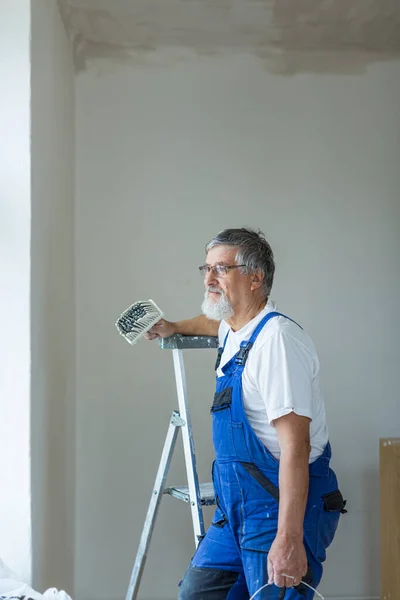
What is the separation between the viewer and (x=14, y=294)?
2293 millimetres

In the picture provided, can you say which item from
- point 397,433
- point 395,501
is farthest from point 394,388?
point 395,501

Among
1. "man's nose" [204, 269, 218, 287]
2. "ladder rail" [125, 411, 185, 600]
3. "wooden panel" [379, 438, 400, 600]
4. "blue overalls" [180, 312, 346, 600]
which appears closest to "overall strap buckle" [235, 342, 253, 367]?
"blue overalls" [180, 312, 346, 600]

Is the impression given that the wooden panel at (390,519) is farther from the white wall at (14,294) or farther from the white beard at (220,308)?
the white wall at (14,294)

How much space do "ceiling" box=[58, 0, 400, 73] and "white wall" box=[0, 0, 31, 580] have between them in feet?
2.82

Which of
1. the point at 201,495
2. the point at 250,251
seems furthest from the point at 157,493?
the point at 250,251

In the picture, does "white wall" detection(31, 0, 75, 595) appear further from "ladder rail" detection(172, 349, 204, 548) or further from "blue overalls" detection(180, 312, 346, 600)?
"blue overalls" detection(180, 312, 346, 600)

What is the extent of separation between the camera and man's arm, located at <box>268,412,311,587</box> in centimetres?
187

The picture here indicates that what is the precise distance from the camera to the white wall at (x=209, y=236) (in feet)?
11.3

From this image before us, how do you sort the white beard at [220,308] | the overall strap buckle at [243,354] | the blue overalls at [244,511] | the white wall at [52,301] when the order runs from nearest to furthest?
1. the blue overalls at [244,511]
2. the overall strap buckle at [243,354]
3. the white beard at [220,308]
4. the white wall at [52,301]

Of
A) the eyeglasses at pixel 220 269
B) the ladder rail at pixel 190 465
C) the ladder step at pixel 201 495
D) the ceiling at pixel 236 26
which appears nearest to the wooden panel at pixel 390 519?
the ladder step at pixel 201 495

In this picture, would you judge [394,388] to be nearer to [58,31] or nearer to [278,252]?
[278,252]

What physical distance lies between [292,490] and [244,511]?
218 mm

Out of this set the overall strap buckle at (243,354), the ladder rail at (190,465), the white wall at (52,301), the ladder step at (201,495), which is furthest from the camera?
the ladder step at (201,495)

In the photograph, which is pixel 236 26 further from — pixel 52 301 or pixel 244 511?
pixel 244 511
